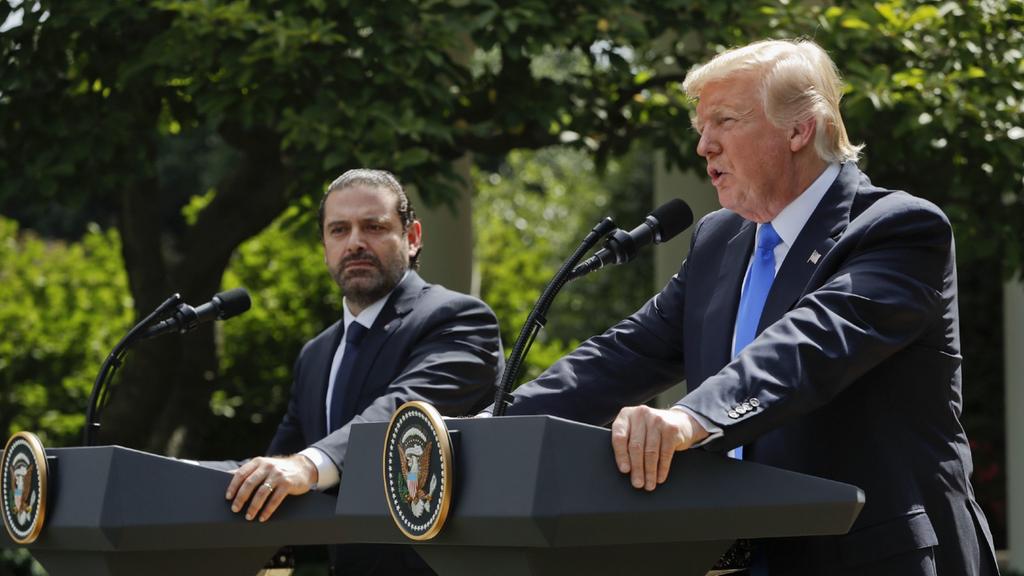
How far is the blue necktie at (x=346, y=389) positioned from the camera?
414 centimetres

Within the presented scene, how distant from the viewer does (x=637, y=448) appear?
7.30 feet

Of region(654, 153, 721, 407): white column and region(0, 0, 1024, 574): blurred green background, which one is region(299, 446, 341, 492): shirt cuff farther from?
region(654, 153, 721, 407): white column

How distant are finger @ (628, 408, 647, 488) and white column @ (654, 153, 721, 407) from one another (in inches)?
217

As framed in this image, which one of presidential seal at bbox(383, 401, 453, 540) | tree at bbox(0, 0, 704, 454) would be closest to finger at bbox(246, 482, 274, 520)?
presidential seal at bbox(383, 401, 453, 540)

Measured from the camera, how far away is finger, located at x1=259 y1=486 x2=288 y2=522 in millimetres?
3197

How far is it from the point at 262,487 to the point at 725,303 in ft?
3.64

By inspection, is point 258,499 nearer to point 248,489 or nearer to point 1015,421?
point 248,489

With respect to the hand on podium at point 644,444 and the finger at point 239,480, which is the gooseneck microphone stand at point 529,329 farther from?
the finger at point 239,480

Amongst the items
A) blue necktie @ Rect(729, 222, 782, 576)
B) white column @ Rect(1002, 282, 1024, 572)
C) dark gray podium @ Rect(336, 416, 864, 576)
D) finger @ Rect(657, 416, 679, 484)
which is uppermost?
blue necktie @ Rect(729, 222, 782, 576)

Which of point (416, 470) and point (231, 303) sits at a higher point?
point (231, 303)

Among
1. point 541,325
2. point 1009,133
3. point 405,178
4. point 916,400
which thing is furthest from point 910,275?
point 1009,133

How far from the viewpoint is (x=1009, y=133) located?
6348 mm

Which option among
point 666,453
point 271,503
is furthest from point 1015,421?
point 666,453

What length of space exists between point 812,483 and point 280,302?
8.51m
